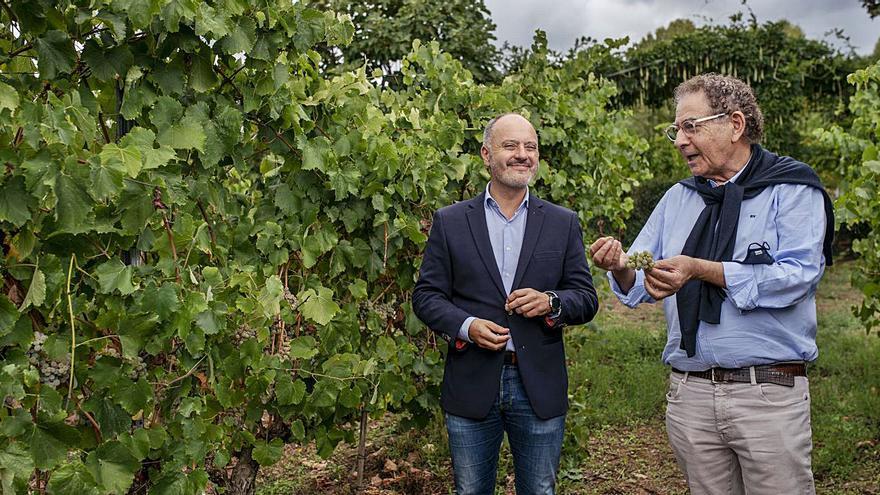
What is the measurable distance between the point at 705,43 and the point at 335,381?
13548mm

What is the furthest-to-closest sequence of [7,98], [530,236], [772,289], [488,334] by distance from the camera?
[530,236] → [488,334] → [772,289] → [7,98]

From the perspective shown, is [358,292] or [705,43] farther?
[705,43]

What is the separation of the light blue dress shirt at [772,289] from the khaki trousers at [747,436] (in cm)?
9

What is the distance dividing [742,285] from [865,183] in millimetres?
3467

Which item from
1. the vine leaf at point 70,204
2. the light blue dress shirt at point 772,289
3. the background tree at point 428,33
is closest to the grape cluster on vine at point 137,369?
the vine leaf at point 70,204

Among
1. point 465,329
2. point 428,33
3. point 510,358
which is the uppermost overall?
point 428,33

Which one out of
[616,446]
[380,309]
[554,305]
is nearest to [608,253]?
[554,305]

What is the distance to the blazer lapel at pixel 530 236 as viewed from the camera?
2.80m

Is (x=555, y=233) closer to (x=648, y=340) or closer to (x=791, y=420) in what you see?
(x=791, y=420)

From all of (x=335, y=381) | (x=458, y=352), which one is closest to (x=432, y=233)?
(x=458, y=352)

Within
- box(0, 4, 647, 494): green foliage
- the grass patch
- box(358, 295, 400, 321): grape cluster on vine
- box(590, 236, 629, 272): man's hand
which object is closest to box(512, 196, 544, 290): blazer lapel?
box(590, 236, 629, 272): man's hand

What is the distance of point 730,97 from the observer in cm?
245

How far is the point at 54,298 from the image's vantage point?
1.74 meters

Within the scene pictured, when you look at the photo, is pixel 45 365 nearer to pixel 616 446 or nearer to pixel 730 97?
pixel 730 97
